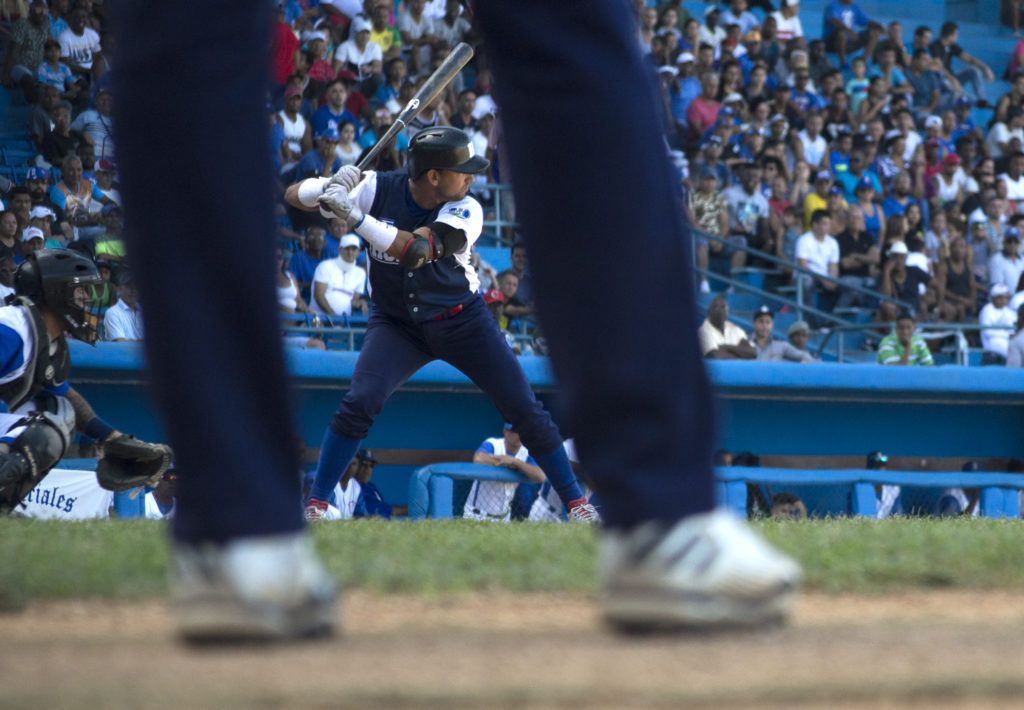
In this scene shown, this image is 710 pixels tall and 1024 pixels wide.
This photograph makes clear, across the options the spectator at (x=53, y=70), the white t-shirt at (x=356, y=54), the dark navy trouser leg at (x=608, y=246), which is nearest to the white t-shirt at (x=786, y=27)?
the white t-shirt at (x=356, y=54)

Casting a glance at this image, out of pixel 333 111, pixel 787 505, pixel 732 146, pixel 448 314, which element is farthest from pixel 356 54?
pixel 448 314

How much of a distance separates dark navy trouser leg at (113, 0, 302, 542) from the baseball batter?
5.21 m

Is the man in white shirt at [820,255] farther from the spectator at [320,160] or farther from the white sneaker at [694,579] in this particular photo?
the white sneaker at [694,579]

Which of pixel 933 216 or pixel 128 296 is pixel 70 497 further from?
pixel 933 216

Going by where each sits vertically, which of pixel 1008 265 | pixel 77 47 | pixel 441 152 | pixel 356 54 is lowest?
pixel 1008 265

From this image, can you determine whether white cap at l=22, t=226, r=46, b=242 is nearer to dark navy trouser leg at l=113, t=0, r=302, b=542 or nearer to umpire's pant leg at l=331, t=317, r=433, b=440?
umpire's pant leg at l=331, t=317, r=433, b=440

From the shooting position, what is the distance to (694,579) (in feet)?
6.20

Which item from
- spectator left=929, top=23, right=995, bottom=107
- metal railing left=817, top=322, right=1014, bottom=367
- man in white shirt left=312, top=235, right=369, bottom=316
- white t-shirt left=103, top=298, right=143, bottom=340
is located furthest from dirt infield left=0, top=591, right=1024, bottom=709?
spectator left=929, top=23, right=995, bottom=107

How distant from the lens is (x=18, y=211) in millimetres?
11508

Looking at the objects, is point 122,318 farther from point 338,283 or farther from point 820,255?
point 820,255

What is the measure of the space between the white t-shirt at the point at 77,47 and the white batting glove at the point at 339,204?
7.34 m

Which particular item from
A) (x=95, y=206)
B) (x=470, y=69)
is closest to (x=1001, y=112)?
(x=470, y=69)

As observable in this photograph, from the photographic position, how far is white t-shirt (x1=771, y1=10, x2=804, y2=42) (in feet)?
62.2

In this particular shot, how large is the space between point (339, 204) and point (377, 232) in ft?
0.91
